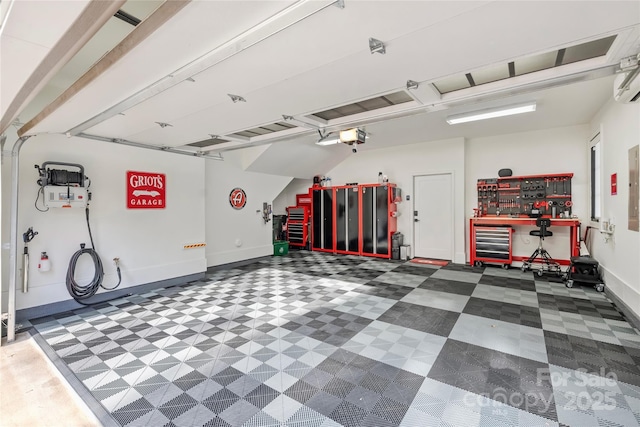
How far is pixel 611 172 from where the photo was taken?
3893 millimetres

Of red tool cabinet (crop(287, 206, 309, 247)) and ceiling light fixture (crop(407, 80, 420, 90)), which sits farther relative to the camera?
red tool cabinet (crop(287, 206, 309, 247))

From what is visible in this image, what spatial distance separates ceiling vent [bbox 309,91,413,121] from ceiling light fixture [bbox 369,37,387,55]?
1.20m

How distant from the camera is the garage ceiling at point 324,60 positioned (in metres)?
1.48

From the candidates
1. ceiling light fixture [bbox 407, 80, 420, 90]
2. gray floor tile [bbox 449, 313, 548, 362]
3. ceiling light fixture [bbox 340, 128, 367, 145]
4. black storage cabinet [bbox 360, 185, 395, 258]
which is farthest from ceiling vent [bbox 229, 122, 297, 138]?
black storage cabinet [bbox 360, 185, 395, 258]

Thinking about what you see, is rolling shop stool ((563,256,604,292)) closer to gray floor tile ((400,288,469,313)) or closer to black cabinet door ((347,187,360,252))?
gray floor tile ((400,288,469,313))

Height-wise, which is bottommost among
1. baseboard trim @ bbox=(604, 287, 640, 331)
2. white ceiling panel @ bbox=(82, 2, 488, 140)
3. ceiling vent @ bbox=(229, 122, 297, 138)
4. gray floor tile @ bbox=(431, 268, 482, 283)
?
gray floor tile @ bbox=(431, 268, 482, 283)

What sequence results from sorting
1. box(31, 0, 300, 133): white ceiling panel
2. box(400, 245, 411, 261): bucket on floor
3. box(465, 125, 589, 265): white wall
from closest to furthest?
box(31, 0, 300, 133): white ceiling panel → box(465, 125, 589, 265): white wall → box(400, 245, 411, 261): bucket on floor

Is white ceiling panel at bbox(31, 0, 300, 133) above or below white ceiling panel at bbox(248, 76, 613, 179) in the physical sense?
below

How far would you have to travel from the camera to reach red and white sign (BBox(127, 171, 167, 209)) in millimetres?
4309

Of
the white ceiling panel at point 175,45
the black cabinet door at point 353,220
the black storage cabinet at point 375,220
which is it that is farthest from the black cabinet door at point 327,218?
the white ceiling panel at point 175,45

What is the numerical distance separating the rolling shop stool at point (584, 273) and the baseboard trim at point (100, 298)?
6148 mm

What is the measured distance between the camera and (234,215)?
632cm

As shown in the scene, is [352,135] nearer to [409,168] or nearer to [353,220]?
[409,168]

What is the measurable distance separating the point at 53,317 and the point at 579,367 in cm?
545
